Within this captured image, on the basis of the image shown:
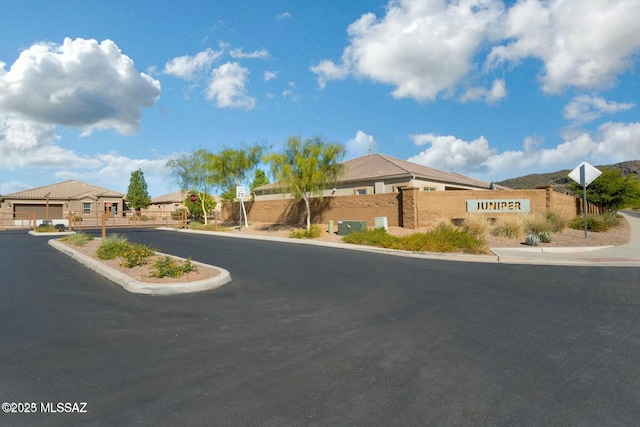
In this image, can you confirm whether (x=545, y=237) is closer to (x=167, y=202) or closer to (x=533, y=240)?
(x=533, y=240)

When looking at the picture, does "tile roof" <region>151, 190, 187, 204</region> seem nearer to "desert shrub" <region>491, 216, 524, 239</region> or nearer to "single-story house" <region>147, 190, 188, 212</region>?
"single-story house" <region>147, 190, 188, 212</region>

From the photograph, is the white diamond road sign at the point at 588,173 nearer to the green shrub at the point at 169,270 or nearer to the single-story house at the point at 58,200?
the green shrub at the point at 169,270

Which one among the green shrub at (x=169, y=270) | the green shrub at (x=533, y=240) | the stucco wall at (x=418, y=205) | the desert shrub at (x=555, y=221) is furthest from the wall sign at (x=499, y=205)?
the green shrub at (x=169, y=270)

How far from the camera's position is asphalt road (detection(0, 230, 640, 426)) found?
3508 millimetres

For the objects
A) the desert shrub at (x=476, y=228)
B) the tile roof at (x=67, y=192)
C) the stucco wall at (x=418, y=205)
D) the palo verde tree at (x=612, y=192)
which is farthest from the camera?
the tile roof at (x=67, y=192)

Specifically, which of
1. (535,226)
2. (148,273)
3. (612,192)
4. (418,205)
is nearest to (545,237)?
(535,226)

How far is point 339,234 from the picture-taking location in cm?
2361

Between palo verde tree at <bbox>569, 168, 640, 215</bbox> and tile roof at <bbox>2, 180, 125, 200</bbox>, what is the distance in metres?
53.7

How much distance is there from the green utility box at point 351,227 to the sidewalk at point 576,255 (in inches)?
313

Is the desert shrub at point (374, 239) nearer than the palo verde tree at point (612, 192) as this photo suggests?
Yes

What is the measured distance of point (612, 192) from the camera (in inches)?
1314

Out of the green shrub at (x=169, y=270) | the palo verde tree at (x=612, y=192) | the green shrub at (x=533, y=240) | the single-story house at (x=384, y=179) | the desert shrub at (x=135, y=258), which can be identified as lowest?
the green shrub at (x=533, y=240)

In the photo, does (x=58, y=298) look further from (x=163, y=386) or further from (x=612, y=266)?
(x=612, y=266)

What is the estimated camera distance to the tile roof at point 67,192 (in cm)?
4631
